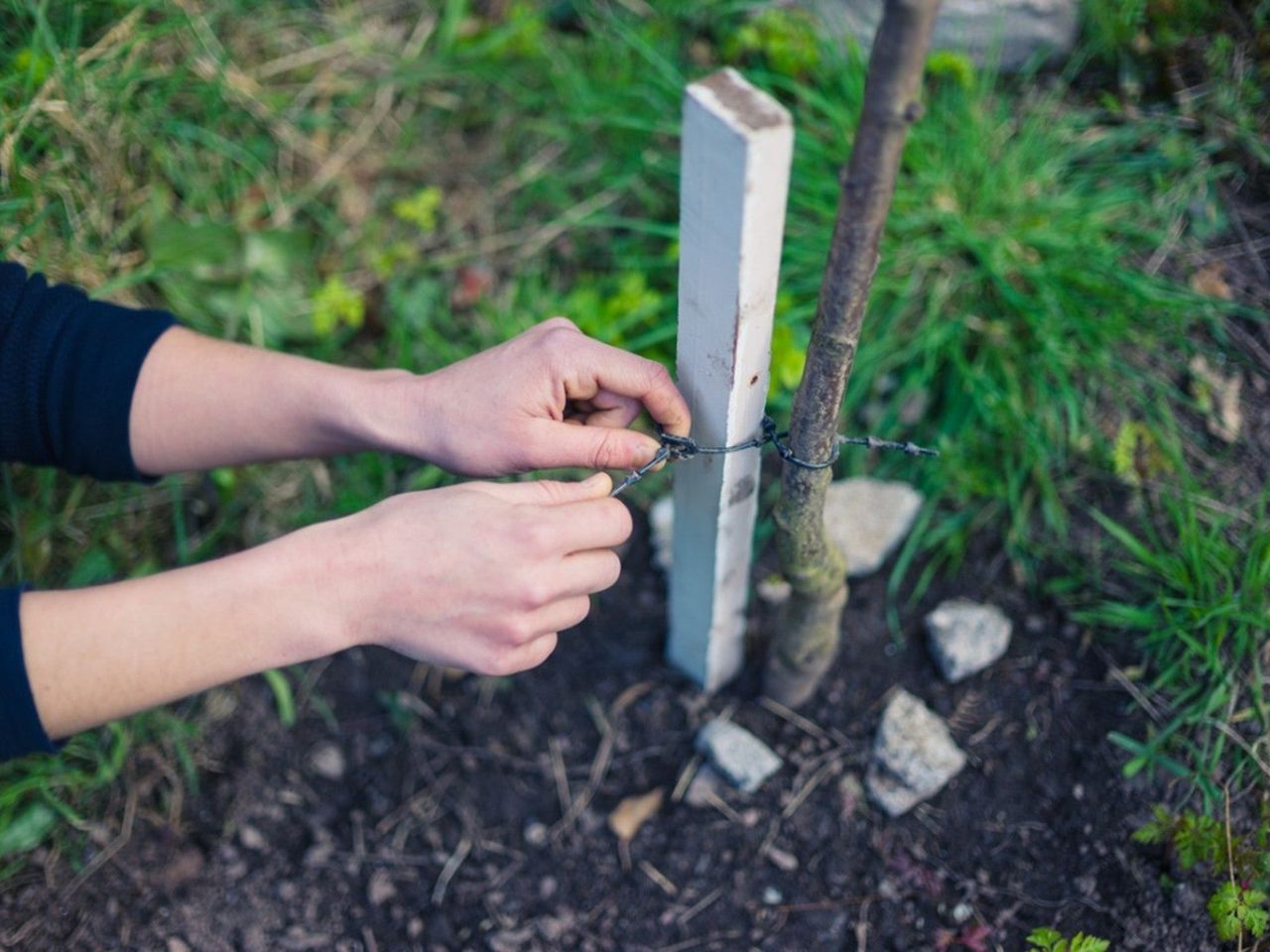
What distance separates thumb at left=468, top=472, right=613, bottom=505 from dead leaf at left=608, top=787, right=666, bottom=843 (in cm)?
86

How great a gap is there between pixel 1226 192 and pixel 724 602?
5.94ft

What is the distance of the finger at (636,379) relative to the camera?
1.44 metres

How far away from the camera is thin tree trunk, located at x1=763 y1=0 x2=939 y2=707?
1038mm

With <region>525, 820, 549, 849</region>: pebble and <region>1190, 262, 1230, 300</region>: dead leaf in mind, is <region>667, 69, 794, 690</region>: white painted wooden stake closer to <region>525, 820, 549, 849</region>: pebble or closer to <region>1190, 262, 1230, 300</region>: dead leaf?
<region>525, 820, 549, 849</region>: pebble

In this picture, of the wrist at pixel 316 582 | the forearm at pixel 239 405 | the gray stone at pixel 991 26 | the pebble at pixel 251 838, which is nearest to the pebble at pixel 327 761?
the pebble at pixel 251 838

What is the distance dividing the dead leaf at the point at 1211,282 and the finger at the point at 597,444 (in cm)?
170

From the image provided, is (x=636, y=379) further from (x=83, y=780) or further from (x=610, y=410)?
(x=83, y=780)

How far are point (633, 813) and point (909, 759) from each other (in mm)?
575

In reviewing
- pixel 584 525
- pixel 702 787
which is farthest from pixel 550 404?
pixel 702 787

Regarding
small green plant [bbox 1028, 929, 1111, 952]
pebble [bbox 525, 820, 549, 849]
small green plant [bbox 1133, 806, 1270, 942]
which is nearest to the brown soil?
pebble [bbox 525, 820, 549, 849]

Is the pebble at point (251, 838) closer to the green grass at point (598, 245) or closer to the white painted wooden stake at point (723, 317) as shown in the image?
the green grass at point (598, 245)

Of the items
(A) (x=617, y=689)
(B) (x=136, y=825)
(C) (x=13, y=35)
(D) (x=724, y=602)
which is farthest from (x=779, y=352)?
(C) (x=13, y=35)

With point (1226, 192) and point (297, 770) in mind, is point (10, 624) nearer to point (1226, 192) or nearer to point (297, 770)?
point (297, 770)

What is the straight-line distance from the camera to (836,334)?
4.16 ft
